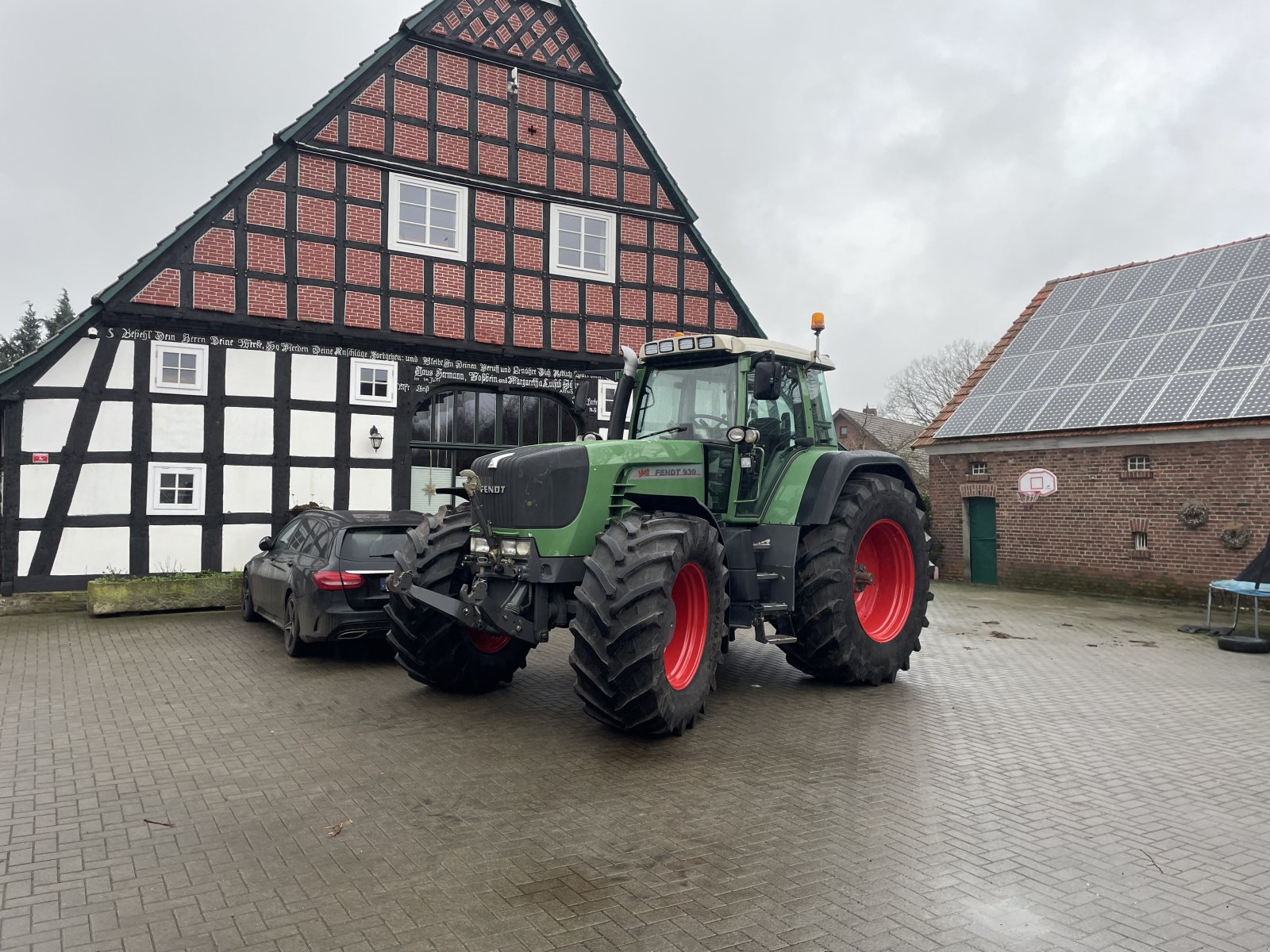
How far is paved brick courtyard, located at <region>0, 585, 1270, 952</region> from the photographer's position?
3.12 m

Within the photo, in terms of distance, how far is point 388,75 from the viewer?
524 inches

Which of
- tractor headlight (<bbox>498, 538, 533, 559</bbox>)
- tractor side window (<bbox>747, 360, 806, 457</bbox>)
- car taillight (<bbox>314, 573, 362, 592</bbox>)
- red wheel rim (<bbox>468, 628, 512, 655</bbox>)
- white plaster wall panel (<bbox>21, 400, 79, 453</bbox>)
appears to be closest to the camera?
tractor headlight (<bbox>498, 538, 533, 559</bbox>)

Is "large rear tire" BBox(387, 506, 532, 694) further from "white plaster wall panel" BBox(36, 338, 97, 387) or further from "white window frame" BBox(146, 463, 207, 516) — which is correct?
"white plaster wall panel" BBox(36, 338, 97, 387)

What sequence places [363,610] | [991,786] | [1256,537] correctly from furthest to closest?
[1256,537]
[363,610]
[991,786]

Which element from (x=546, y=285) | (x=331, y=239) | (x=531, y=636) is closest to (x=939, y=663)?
(x=531, y=636)

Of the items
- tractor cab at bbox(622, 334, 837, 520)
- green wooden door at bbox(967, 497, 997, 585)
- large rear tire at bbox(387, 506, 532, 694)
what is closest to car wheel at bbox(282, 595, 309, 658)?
large rear tire at bbox(387, 506, 532, 694)

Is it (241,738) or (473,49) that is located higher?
(473,49)

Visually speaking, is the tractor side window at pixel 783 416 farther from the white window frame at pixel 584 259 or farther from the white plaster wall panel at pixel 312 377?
the white window frame at pixel 584 259

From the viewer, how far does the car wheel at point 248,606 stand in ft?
34.0

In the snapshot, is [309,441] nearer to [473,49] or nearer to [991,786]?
[473,49]

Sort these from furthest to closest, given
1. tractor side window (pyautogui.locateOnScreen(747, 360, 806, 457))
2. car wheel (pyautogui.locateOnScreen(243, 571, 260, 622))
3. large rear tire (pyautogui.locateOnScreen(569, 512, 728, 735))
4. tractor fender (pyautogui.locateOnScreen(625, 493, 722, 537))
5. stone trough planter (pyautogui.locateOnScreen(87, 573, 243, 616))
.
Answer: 1. stone trough planter (pyautogui.locateOnScreen(87, 573, 243, 616))
2. car wheel (pyautogui.locateOnScreen(243, 571, 260, 622))
3. tractor side window (pyautogui.locateOnScreen(747, 360, 806, 457))
4. tractor fender (pyautogui.locateOnScreen(625, 493, 722, 537))
5. large rear tire (pyautogui.locateOnScreen(569, 512, 728, 735))

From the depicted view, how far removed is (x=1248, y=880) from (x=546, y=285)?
12.8 m

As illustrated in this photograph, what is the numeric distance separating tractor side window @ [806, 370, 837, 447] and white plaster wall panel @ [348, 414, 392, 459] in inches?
309

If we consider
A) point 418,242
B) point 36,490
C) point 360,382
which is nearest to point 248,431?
point 360,382
